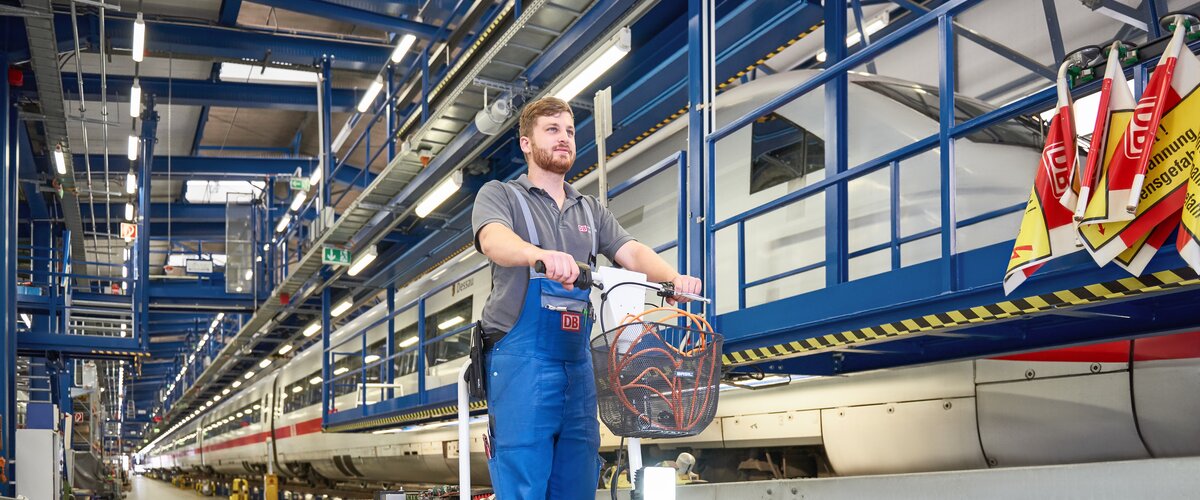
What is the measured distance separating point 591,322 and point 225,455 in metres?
27.2

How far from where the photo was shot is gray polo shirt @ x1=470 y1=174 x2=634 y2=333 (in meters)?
3.07

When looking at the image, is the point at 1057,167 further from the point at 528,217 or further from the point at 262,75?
the point at 262,75

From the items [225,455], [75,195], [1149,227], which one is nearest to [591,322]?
[1149,227]

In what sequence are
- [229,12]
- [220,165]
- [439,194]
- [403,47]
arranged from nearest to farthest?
[439,194]
[403,47]
[229,12]
[220,165]

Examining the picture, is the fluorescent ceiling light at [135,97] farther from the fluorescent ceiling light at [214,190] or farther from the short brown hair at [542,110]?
the short brown hair at [542,110]

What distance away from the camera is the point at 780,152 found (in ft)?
18.7

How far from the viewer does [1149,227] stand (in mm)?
2586

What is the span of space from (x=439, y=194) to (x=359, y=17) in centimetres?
419

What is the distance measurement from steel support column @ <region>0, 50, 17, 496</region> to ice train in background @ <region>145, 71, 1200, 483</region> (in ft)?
27.2

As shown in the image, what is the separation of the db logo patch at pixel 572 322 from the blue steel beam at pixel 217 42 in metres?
11.5

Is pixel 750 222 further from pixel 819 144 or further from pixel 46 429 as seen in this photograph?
pixel 46 429

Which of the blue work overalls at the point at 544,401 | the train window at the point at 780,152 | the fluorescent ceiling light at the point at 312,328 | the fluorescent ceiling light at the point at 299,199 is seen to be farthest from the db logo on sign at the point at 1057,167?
the fluorescent ceiling light at the point at 312,328

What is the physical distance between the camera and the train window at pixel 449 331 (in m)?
10.4

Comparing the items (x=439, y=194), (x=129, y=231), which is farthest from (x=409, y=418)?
(x=129, y=231)
